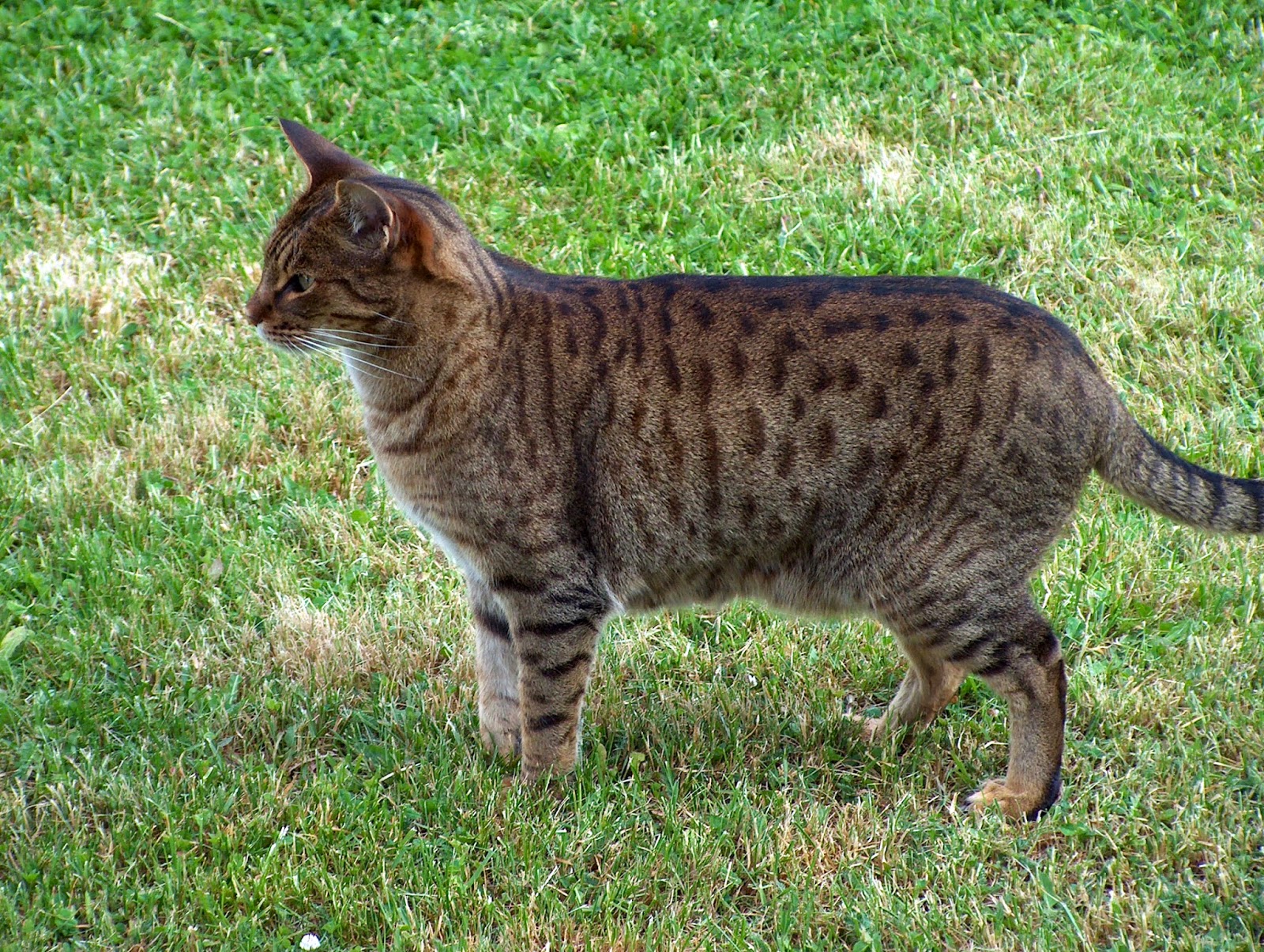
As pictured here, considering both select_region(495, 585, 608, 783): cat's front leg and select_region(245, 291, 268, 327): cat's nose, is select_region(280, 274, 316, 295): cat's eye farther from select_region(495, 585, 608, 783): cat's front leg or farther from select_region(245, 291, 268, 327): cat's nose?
select_region(495, 585, 608, 783): cat's front leg

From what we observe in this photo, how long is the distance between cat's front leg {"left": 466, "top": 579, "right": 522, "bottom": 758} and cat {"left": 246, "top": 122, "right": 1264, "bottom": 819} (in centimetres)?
28

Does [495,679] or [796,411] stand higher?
[796,411]

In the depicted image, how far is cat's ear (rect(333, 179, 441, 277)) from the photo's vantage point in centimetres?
372

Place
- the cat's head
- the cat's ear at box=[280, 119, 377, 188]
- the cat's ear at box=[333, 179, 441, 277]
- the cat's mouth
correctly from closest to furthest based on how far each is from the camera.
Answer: the cat's ear at box=[333, 179, 441, 277]
the cat's head
the cat's mouth
the cat's ear at box=[280, 119, 377, 188]

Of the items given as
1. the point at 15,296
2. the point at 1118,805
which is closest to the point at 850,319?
the point at 1118,805

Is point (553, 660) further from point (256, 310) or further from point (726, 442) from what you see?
point (256, 310)

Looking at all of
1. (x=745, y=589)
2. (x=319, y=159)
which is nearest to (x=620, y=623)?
(x=745, y=589)

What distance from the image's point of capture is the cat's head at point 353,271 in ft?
12.6

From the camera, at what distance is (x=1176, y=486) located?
13.1ft

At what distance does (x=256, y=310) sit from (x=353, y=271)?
331mm

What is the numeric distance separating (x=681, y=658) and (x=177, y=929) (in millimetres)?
1876

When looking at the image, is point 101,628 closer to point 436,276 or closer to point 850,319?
point 436,276

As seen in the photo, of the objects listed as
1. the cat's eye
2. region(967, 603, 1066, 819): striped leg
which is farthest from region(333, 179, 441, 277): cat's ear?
region(967, 603, 1066, 819): striped leg

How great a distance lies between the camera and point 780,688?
4.67m
